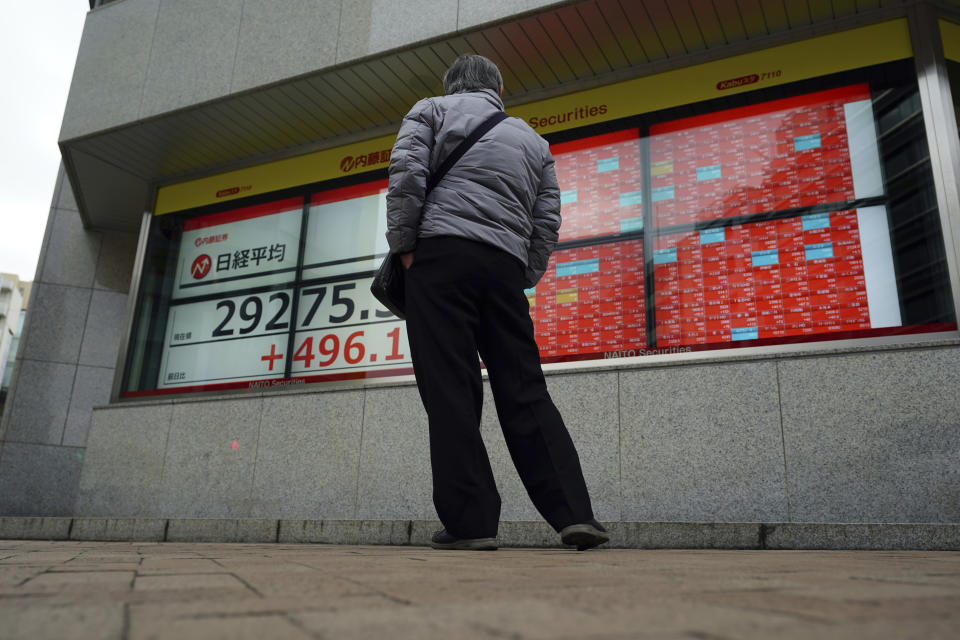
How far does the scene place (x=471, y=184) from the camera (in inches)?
113

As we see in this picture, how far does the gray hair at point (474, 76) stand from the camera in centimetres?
322

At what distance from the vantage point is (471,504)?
2475 mm

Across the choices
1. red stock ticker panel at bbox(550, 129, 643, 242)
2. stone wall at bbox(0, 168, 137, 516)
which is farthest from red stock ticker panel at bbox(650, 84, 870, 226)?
stone wall at bbox(0, 168, 137, 516)

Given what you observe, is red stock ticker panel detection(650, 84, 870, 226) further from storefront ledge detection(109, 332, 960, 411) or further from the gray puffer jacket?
the gray puffer jacket

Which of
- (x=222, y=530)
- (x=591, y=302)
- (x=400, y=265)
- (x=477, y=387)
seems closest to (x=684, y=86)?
(x=591, y=302)

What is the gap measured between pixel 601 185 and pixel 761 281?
4.50ft

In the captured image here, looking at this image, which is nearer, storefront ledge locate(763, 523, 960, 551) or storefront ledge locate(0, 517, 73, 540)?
storefront ledge locate(763, 523, 960, 551)

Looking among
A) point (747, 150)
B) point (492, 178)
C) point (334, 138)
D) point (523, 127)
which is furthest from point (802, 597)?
point (334, 138)

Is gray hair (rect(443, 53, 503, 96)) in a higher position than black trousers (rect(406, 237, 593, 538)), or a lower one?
higher

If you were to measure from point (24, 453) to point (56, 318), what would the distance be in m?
1.52

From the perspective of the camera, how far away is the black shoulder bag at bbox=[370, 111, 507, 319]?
291cm

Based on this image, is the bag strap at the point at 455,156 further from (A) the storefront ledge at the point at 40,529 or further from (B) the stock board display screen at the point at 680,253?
(A) the storefront ledge at the point at 40,529

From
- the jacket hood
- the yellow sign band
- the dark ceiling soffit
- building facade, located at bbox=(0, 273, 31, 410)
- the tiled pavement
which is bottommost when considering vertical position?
the tiled pavement

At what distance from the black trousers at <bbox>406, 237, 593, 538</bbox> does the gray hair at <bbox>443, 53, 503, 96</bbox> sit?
2.75 feet
